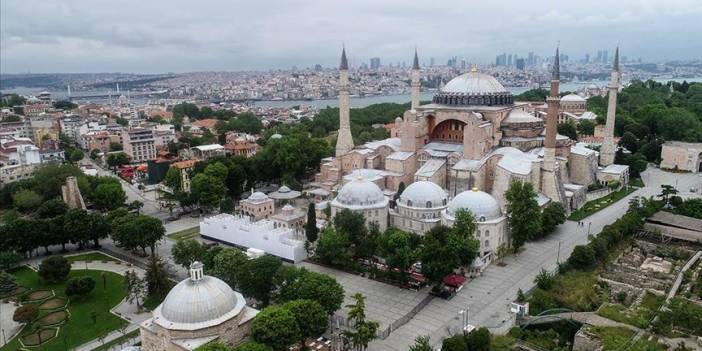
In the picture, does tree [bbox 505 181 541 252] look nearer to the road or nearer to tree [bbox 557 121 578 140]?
the road

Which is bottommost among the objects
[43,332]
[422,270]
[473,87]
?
[43,332]

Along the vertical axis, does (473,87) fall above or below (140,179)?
above

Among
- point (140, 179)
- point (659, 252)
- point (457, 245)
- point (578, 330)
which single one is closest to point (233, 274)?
point (457, 245)

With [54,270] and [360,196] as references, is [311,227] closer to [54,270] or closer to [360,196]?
[360,196]

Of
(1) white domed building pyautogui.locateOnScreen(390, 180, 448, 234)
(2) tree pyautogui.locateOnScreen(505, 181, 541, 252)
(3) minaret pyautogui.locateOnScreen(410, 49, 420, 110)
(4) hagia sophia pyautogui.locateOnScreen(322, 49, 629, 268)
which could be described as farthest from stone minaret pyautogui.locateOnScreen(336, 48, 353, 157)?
(2) tree pyautogui.locateOnScreen(505, 181, 541, 252)

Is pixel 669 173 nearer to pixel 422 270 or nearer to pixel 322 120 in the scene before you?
pixel 422 270

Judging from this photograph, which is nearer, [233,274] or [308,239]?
[233,274]

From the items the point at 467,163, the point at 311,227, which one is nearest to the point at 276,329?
the point at 311,227
